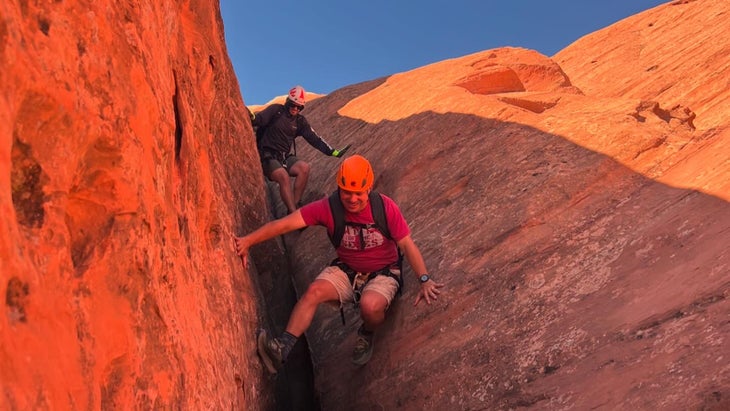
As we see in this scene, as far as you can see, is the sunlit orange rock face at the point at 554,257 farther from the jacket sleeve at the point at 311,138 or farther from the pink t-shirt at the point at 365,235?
the jacket sleeve at the point at 311,138

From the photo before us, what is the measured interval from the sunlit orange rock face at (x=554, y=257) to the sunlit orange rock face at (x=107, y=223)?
2.42m

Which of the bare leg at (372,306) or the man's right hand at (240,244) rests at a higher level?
the man's right hand at (240,244)

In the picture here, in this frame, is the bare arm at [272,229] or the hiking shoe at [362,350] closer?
the bare arm at [272,229]

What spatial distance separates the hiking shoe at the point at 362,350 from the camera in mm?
8125

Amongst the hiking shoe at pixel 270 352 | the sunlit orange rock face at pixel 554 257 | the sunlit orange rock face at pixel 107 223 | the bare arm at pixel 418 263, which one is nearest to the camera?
the sunlit orange rock face at pixel 107 223

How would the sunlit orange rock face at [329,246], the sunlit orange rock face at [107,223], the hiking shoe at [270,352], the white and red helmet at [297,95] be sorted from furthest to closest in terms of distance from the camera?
the white and red helmet at [297,95], the hiking shoe at [270,352], the sunlit orange rock face at [329,246], the sunlit orange rock face at [107,223]

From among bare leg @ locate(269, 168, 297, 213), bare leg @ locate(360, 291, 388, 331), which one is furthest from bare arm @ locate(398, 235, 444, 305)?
bare leg @ locate(269, 168, 297, 213)

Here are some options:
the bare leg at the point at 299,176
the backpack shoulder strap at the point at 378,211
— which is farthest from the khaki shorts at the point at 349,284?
the bare leg at the point at 299,176

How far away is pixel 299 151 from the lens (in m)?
17.4

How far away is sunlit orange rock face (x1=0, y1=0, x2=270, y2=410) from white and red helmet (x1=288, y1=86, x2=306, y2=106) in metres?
5.38

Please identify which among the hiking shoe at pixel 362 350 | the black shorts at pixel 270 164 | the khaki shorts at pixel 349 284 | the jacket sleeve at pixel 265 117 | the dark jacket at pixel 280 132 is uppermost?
the jacket sleeve at pixel 265 117

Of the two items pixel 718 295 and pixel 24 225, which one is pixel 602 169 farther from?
pixel 24 225

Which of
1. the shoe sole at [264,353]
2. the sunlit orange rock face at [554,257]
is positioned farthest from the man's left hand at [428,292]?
the shoe sole at [264,353]

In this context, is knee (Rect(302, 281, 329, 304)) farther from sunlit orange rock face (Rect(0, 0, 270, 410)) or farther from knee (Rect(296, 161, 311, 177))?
knee (Rect(296, 161, 311, 177))
